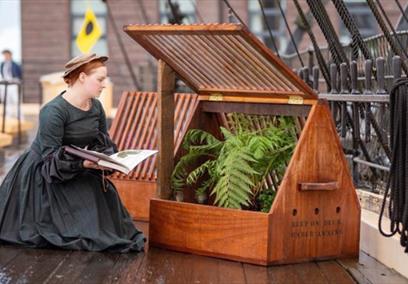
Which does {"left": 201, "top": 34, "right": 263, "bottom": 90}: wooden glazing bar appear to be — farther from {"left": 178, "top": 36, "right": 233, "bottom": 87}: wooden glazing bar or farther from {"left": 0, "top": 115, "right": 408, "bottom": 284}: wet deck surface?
{"left": 0, "top": 115, "right": 408, "bottom": 284}: wet deck surface

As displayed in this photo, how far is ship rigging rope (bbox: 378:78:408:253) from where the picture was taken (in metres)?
4.67

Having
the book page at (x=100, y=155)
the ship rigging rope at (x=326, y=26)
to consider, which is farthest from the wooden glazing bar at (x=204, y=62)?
the ship rigging rope at (x=326, y=26)

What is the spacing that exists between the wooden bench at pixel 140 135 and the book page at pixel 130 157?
1.23 metres

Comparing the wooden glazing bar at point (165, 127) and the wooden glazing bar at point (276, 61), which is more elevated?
the wooden glazing bar at point (276, 61)

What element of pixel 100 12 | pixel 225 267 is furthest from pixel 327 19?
pixel 100 12

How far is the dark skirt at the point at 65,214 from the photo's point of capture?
5.79 meters

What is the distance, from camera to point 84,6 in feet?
104

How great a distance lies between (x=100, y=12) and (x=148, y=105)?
24375 millimetres

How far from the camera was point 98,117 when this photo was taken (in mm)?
6059

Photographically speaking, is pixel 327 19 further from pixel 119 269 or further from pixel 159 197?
pixel 119 269

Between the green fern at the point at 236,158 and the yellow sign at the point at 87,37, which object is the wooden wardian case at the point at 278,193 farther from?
the yellow sign at the point at 87,37

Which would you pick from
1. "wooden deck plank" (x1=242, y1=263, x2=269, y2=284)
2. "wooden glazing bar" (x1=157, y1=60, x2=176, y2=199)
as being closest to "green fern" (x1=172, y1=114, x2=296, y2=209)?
"wooden glazing bar" (x1=157, y1=60, x2=176, y2=199)

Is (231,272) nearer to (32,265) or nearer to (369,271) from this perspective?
(369,271)

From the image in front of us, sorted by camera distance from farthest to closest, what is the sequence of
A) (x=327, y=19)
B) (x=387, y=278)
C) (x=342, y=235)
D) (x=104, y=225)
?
(x=327, y=19) → (x=104, y=225) → (x=342, y=235) → (x=387, y=278)
